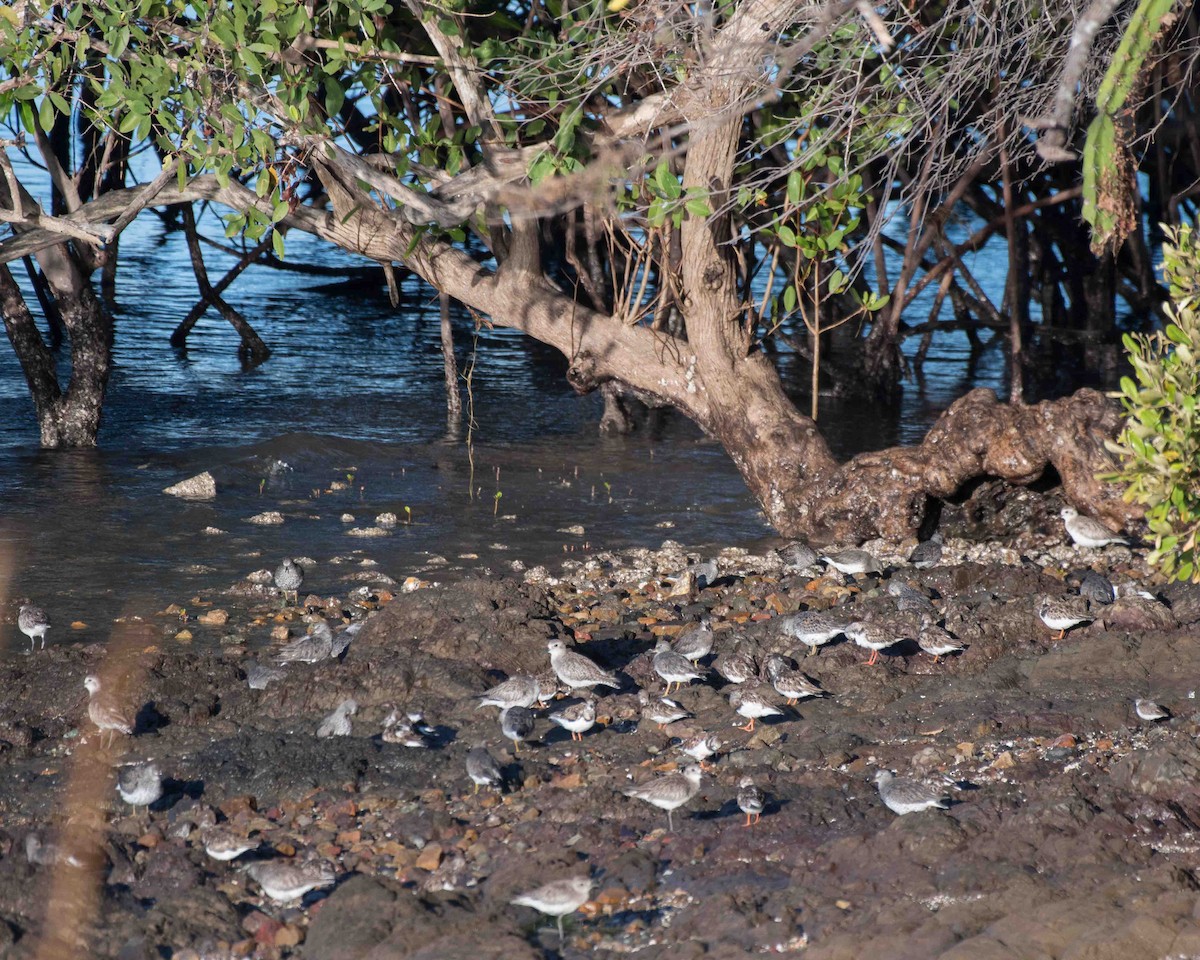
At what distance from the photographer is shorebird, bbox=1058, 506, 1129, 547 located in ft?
28.3

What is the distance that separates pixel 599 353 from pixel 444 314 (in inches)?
143

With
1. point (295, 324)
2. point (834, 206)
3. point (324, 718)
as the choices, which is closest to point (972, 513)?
point (834, 206)

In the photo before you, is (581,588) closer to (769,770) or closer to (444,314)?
(769,770)

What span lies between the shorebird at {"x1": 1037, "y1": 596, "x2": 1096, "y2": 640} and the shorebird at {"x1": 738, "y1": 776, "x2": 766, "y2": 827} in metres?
2.51

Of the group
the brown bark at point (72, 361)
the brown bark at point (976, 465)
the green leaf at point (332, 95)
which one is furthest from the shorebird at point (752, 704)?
the brown bark at point (72, 361)

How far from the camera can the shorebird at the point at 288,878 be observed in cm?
466

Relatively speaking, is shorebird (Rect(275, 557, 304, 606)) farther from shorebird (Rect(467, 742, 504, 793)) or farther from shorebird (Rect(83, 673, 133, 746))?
shorebird (Rect(467, 742, 504, 793))

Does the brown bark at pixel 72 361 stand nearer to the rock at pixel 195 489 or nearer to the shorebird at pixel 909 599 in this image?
the rock at pixel 195 489

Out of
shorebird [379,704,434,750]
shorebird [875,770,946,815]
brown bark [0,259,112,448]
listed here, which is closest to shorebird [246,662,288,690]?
shorebird [379,704,434,750]

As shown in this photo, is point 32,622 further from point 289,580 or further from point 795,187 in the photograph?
point 795,187

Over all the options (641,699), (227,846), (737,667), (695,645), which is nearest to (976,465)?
(695,645)

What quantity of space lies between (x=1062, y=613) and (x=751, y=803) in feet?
8.73

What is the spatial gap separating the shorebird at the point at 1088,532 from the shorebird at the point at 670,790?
14.3 ft

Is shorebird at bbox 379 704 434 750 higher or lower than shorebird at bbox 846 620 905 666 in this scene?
lower
